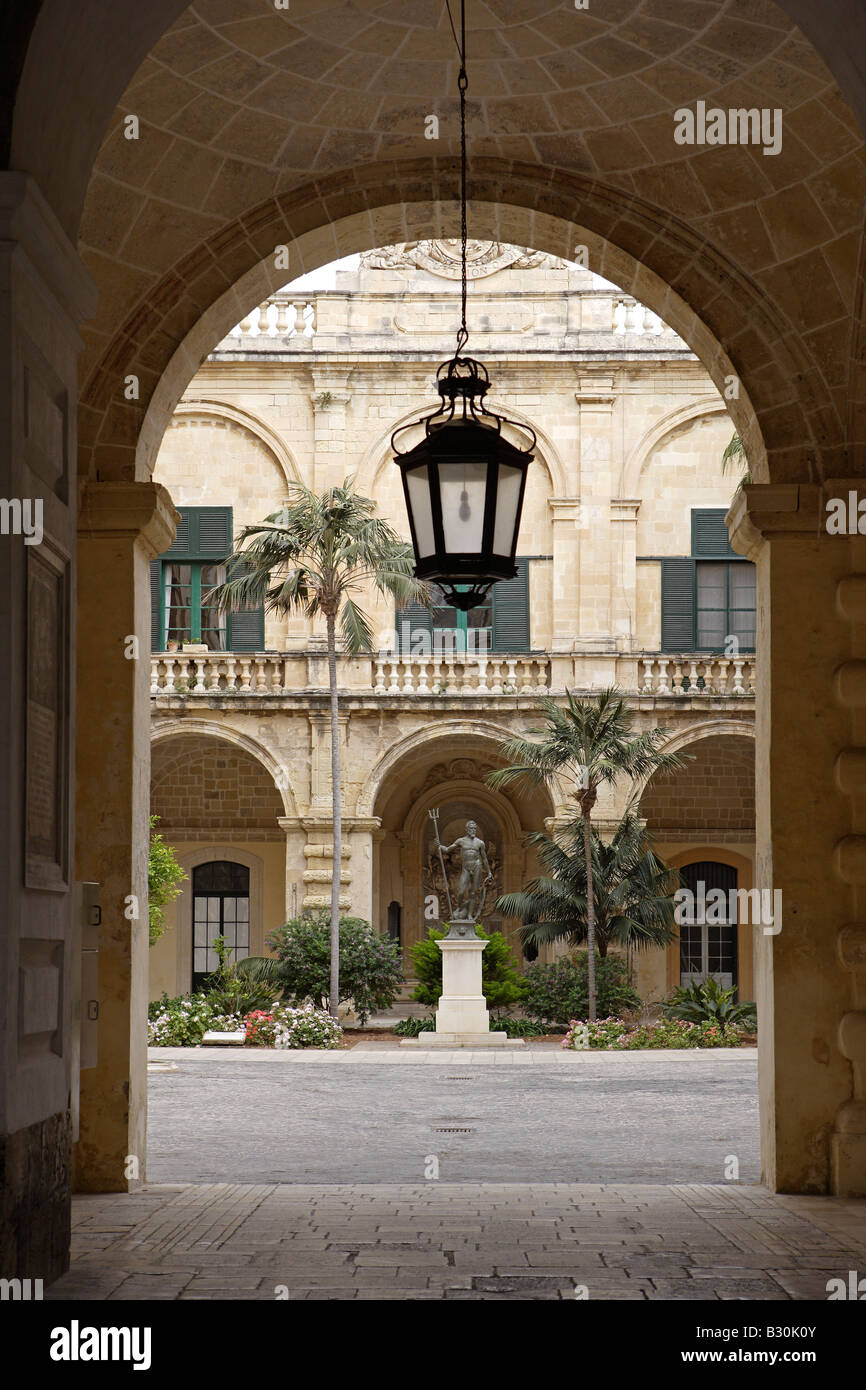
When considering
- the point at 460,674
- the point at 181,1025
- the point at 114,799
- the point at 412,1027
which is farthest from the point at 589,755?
the point at 114,799

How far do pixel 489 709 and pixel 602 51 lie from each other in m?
17.8

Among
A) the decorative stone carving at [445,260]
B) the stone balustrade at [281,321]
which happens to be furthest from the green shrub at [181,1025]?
the decorative stone carving at [445,260]

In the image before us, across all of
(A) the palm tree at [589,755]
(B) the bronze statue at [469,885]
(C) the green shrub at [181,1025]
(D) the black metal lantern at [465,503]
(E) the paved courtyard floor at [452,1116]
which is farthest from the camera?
(A) the palm tree at [589,755]

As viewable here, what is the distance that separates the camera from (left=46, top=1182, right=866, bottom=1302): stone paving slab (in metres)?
5.13

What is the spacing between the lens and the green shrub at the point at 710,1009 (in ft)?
67.4

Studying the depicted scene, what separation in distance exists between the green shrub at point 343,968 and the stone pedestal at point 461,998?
1698 millimetres

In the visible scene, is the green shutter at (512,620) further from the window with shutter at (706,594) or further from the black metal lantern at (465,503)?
the black metal lantern at (465,503)

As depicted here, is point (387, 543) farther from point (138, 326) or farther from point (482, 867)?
point (138, 326)

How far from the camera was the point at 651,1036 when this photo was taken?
779 inches

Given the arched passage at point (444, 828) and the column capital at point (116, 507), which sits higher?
the column capital at point (116, 507)

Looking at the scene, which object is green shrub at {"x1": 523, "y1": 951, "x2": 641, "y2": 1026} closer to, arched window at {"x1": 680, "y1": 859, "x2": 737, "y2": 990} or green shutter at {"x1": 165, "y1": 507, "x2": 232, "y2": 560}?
arched window at {"x1": 680, "y1": 859, "x2": 737, "y2": 990}
